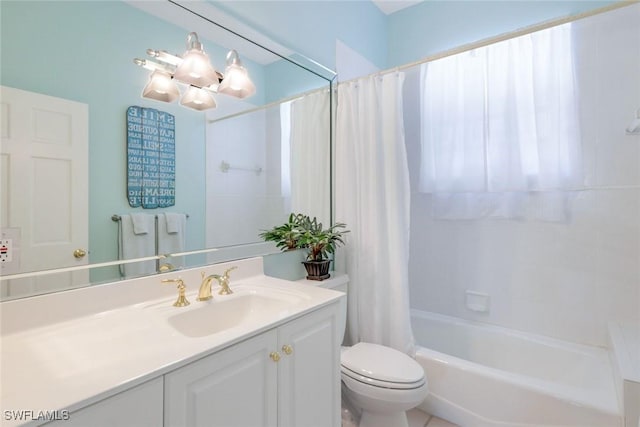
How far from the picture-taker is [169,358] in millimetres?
714

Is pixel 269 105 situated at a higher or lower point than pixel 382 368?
higher

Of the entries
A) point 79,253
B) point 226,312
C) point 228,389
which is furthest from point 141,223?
point 228,389

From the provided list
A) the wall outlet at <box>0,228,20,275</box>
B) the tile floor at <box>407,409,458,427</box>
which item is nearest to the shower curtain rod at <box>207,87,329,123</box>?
the wall outlet at <box>0,228,20,275</box>

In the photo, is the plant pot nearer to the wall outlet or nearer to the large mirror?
the large mirror

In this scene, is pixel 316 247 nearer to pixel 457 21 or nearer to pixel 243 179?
pixel 243 179

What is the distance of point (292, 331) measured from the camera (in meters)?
1.01

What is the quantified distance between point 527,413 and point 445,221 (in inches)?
48.6

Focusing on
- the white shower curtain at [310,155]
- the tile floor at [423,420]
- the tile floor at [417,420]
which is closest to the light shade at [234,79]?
the white shower curtain at [310,155]

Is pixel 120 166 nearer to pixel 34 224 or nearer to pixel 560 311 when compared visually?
pixel 34 224

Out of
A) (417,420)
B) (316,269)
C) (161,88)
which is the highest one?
(161,88)

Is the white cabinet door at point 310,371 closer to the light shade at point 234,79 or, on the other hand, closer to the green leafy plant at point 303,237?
the green leafy plant at point 303,237

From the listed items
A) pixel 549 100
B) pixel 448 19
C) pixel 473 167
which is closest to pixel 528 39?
pixel 549 100

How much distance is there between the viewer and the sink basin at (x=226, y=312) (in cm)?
105

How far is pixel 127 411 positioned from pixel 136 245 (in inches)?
25.2
